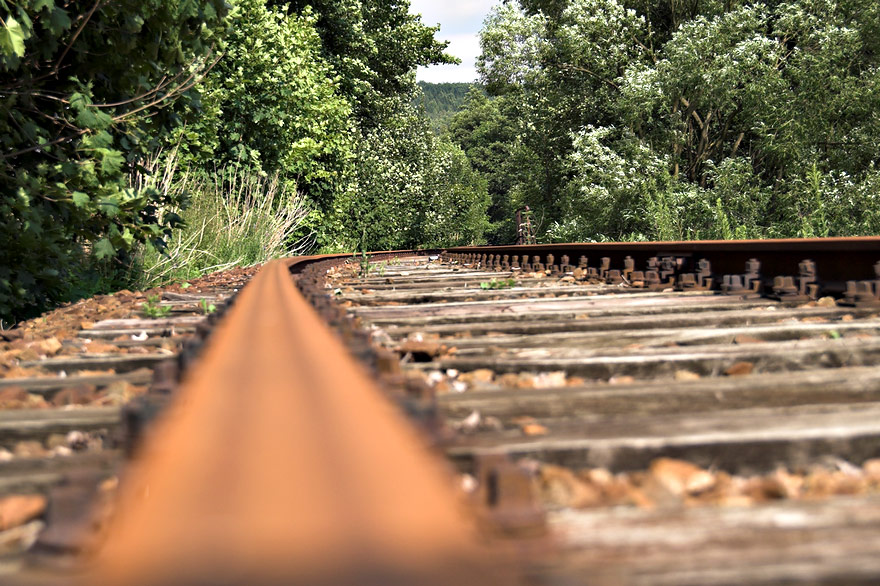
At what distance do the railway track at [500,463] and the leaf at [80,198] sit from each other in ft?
8.87

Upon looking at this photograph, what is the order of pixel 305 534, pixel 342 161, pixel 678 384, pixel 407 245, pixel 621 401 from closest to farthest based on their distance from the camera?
pixel 305 534 → pixel 621 401 → pixel 678 384 → pixel 342 161 → pixel 407 245

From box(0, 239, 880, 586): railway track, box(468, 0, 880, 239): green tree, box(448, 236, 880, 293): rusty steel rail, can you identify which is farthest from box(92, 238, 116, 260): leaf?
box(468, 0, 880, 239): green tree

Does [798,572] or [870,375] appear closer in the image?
[798,572]

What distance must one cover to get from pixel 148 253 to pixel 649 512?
7.88m

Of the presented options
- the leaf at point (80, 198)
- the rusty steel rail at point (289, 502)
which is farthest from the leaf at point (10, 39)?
the rusty steel rail at point (289, 502)

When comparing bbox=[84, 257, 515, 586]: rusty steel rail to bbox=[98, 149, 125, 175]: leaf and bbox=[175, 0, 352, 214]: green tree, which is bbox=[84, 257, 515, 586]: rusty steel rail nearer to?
bbox=[98, 149, 125, 175]: leaf

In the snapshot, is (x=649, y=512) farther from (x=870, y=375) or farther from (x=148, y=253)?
(x=148, y=253)

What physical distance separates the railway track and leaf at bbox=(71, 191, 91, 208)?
2703 mm

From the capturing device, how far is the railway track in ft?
2.75

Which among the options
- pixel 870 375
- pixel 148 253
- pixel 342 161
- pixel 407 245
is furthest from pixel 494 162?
pixel 870 375

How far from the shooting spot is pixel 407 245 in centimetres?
3394

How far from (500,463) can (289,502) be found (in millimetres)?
370

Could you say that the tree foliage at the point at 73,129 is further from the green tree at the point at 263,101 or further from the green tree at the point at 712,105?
the green tree at the point at 712,105

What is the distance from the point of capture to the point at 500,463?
1151 millimetres
